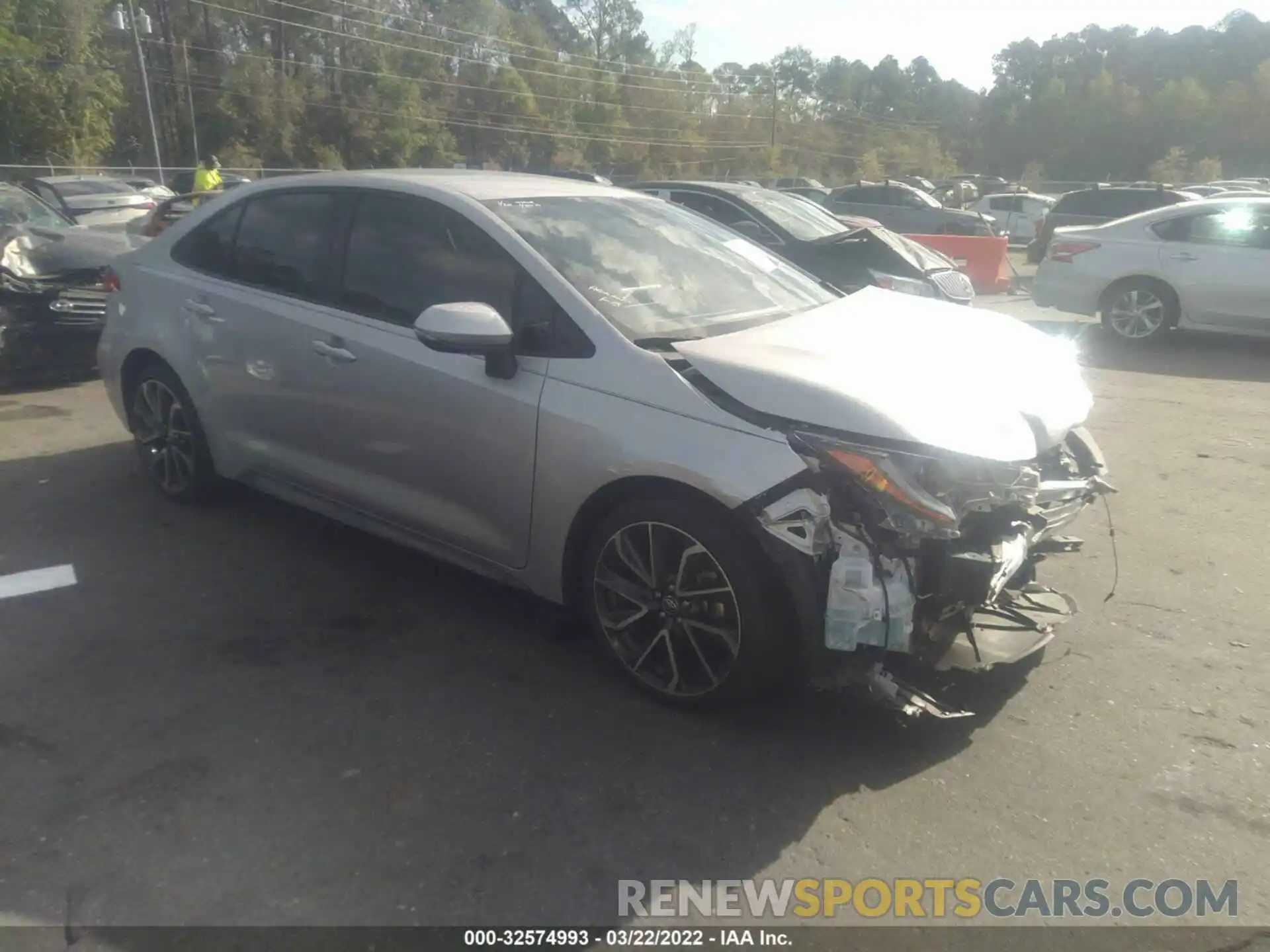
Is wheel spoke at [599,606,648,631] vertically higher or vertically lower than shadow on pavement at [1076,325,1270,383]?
higher

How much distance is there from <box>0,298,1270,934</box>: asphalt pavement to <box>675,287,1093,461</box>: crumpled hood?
1034mm

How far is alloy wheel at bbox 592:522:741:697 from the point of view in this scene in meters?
3.37

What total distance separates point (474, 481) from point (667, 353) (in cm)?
91

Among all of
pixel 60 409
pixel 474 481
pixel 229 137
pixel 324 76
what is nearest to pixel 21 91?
pixel 229 137

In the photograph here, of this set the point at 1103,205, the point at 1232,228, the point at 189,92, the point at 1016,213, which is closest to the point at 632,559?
the point at 1232,228

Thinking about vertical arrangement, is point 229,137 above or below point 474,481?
below

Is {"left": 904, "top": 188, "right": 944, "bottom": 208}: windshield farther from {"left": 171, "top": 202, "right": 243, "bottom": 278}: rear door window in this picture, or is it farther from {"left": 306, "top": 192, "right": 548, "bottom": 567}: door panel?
{"left": 306, "top": 192, "right": 548, "bottom": 567}: door panel

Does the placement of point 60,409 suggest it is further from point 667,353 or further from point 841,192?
point 841,192

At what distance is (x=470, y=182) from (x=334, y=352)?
96cm

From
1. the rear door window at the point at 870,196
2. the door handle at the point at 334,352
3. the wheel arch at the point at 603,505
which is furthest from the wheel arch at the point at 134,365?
the rear door window at the point at 870,196

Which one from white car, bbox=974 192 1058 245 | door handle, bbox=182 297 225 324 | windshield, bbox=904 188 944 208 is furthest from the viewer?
white car, bbox=974 192 1058 245

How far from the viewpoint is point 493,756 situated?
3346 mm

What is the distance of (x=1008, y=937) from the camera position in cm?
264

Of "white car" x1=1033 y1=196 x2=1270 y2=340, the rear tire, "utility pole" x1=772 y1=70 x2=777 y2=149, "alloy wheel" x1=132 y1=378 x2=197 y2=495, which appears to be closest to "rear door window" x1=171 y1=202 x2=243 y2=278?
"alloy wheel" x1=132 y1=378 x2=197 y2=495
